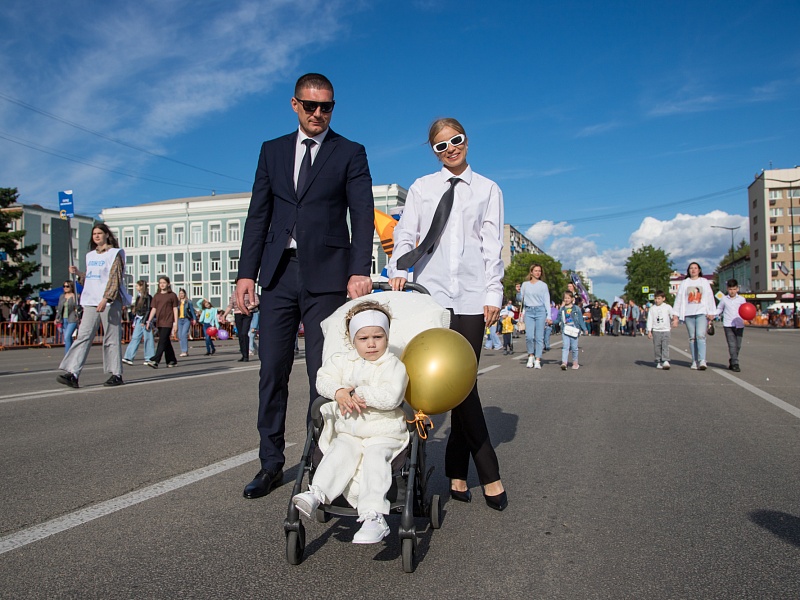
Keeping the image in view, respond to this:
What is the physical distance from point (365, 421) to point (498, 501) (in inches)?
41.0

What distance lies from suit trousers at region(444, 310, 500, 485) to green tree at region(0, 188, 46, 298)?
139 feet

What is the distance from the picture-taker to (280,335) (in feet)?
13.7

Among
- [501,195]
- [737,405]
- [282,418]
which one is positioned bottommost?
[737,405]

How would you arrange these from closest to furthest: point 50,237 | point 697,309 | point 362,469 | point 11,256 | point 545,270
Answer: point 362,469 < point 697,309 < point 11,256 < point 50,237 < point 545,270

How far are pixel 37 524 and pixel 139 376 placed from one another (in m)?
8.92

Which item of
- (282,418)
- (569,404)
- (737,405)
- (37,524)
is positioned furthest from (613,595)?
(737,405)

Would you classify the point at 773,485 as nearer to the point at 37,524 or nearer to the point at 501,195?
the point at 501,195

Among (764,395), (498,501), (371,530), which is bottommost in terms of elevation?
(764,395)

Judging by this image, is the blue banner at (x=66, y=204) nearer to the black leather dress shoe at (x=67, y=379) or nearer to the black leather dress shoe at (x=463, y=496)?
Result: the black leather dress shoe at (x=67, y=379)

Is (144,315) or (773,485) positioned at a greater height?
(144,315)

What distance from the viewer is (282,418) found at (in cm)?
417

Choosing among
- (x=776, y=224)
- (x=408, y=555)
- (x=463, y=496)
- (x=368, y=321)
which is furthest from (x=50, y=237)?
(x=776, y=224)

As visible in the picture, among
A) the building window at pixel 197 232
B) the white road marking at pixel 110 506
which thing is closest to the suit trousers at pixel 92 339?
the white road marking at pixel 110 506

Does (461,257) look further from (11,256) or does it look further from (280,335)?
(11,256)
